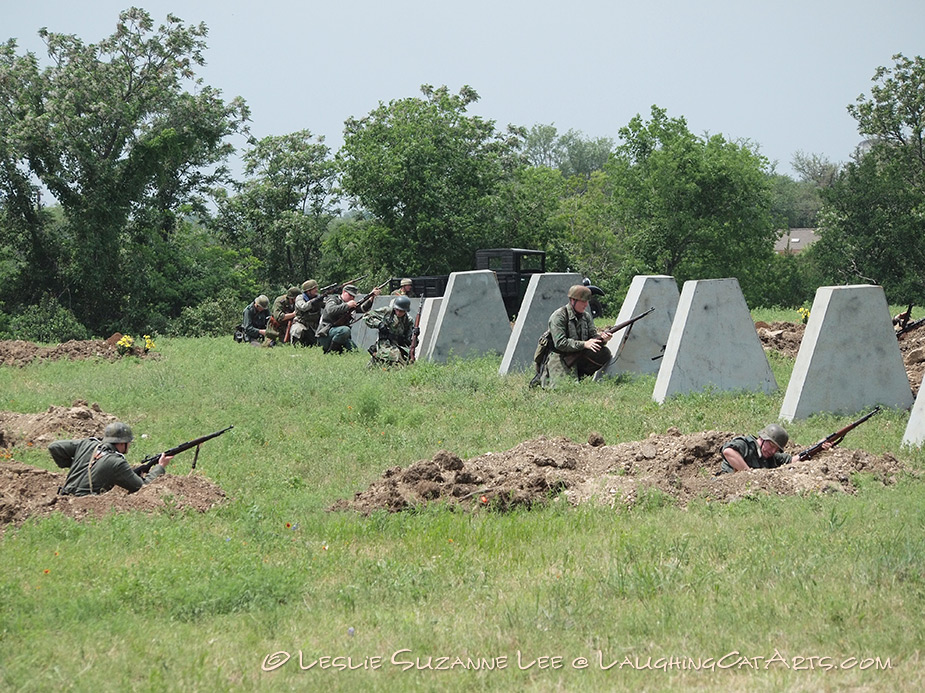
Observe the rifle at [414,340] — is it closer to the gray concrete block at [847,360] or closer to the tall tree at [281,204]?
the gray concrete block at [847,360]

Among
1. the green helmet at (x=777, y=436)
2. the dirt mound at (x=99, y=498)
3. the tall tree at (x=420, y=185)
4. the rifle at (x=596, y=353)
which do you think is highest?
the tall tree at (x=420, y=185)

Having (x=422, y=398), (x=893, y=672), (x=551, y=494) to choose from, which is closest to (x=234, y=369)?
(x=422, y=398)

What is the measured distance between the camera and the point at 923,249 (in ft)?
135

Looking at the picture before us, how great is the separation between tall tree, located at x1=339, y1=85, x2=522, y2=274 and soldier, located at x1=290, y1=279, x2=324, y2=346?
1557 cm

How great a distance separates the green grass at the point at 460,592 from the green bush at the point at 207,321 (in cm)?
2222

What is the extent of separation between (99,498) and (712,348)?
24.4 feet

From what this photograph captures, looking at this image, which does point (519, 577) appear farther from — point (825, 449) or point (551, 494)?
point (825, 449)

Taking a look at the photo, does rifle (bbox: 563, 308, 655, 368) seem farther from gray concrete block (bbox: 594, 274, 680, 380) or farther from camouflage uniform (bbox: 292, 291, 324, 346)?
camouflage uniform (bbox: 292, 291, 324, 346)

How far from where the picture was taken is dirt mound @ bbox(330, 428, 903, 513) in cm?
787

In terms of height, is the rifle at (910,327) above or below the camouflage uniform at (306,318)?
below

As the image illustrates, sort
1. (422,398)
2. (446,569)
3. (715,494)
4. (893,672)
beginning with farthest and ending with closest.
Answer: (422,398)
(715,494)
(446,569)
(893,672)

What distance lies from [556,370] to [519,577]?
7659 millimetres

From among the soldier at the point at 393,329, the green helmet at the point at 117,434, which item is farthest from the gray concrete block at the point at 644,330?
the green helmet at the point at 117,434

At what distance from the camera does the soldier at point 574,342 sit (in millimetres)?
13594
